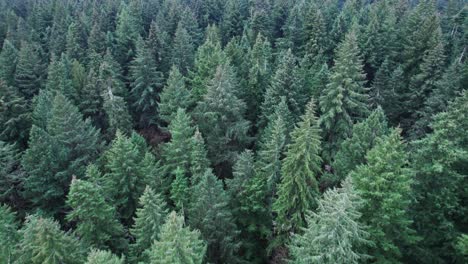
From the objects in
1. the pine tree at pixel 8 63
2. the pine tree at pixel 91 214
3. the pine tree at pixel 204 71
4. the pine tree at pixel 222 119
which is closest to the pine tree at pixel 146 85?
the pine tree at pixel 204 71

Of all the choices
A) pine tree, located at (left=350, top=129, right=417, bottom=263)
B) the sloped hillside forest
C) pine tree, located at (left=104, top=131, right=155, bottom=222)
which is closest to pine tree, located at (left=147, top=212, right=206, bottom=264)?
the sloped hillside forest

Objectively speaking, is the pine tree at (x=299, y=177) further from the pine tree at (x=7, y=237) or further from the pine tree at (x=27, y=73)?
the pine tree at (x=27, y=73)

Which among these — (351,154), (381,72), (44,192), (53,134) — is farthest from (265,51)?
(44,192)

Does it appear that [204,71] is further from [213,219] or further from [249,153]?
[213,219]

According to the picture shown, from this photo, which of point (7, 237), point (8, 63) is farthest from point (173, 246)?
point (8, 63)

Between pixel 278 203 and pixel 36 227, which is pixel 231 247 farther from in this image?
pixel 36 227

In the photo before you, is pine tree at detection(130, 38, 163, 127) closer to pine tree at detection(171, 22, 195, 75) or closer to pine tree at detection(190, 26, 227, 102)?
pine tree at detection(171, 22, 195, 75)

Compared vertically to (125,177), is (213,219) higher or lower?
higher
